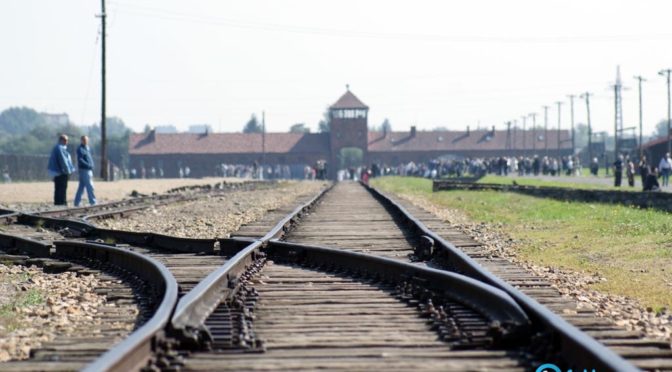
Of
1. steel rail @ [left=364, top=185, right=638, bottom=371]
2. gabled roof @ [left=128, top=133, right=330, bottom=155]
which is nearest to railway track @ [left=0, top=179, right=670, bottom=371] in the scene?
steel rail @ [left=364, top=185, right=638, bottom=371]

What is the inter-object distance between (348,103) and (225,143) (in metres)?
16.1

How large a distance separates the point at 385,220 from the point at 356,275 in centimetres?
858

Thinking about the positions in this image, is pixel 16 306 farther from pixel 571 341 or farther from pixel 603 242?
pixel 603 242

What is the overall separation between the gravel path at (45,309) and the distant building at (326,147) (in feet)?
374

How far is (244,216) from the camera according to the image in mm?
20938

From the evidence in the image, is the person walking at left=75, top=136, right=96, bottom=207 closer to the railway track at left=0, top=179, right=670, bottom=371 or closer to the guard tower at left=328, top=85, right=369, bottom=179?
the railway track at left=0, top=179, right=670, bottom=371

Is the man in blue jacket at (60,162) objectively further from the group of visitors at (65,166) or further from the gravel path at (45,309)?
the gravel path at (45,309)

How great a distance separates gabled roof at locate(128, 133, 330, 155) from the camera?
433 ft

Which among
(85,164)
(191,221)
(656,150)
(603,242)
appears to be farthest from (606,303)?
(656,150)

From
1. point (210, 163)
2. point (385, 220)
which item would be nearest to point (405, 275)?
point (385, 220)

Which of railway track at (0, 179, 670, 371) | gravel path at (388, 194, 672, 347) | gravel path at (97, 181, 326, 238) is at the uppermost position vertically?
gravel path at (97, 181, 326, 238)

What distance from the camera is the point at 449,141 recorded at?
14188 cm

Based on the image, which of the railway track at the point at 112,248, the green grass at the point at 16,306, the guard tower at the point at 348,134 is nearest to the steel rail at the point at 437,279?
the railway track at the point at 112,248

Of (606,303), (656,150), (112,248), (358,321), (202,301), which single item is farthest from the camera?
(656,150)
